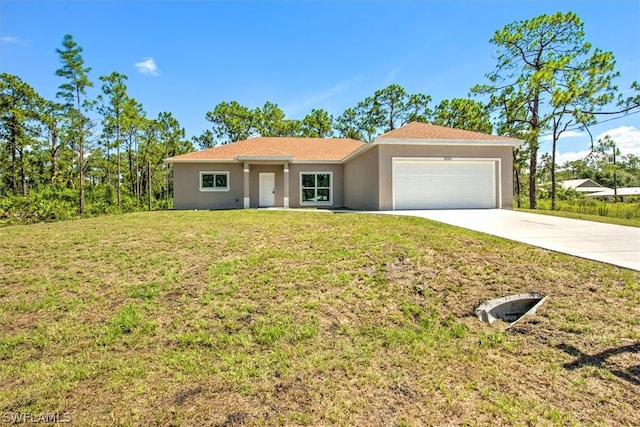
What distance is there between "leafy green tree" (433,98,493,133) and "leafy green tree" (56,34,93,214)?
87.9ft

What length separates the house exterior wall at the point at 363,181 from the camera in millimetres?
13171

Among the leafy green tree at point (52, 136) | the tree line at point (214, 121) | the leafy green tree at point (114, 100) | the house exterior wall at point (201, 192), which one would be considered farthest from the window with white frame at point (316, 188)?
the leafy green tree at point (52, 136)

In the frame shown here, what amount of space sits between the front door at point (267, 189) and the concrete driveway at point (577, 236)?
37.2 feet

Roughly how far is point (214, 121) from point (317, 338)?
3502 centimetres

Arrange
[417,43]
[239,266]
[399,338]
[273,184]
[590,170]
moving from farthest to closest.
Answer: [590,170]
[273,184]
[417,43]
[239,266]
[399,338]

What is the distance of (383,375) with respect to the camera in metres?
2.88

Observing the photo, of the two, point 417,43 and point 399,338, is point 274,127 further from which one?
point 399,338

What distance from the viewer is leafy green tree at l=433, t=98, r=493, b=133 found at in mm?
24750

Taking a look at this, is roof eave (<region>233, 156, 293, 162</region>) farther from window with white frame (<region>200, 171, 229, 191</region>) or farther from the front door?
window with white frame (<region>200, 171, 229, 191</region>)

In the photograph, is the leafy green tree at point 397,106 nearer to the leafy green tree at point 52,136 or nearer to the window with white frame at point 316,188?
the window with white frame at point 316,188

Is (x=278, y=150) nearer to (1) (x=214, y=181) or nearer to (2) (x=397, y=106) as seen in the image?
(1) (x=214, y=181)

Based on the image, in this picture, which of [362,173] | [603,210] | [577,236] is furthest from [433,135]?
[603,210]

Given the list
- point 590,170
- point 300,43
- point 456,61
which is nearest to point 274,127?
point 300,43

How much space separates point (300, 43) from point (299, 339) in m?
13.7
